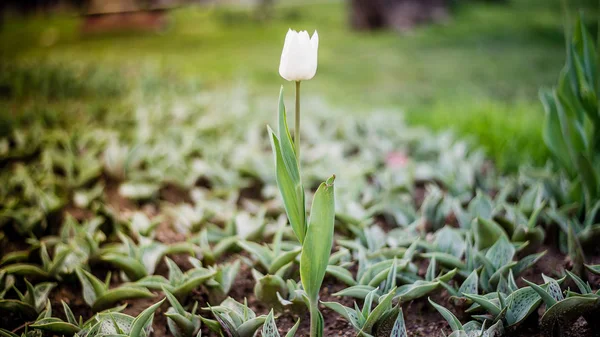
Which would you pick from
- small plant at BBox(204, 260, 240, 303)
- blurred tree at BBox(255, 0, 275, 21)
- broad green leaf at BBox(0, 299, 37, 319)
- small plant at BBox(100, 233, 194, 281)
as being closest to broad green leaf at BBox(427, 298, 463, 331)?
small plant at BBox(204, 260, 240, 303)

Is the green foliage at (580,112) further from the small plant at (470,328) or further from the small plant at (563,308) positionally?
the small plant at (470,328)

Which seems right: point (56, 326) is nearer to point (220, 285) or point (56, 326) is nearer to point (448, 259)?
point (220, 285)

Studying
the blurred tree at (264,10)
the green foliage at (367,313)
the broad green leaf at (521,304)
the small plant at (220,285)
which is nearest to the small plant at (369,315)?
the green foliage at (367,313)

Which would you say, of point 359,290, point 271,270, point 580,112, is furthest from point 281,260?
point 580,112

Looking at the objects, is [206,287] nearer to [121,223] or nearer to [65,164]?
[121,223]

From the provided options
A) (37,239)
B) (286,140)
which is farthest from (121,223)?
(286,140)
